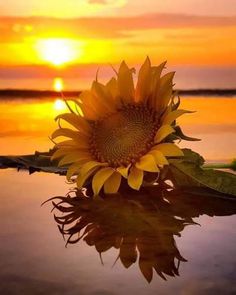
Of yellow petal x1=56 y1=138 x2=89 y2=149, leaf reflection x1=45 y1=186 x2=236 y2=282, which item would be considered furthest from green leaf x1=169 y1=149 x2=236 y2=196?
yellow petal x1=56 y1=138 x2=89 y2=149

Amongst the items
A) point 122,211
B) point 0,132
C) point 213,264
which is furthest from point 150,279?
point 0,132

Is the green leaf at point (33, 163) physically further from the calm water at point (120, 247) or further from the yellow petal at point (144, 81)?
the yellow petal at point (144, 81)

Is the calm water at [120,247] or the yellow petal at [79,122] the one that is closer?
the calm water at [120,247]

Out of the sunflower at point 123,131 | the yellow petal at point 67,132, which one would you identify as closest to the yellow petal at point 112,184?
the sunflower at point 123,131

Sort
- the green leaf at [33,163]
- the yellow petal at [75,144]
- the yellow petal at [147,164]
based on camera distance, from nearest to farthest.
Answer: the yellow petal at [147,164] → the yellow petal at [75,144] → the green leaf at [33,163]

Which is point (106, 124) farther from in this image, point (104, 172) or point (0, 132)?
point (0, 132)

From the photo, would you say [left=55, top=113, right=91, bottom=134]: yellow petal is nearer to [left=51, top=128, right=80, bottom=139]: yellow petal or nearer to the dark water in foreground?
[left=51, top=128, right=80, bottom=139]: yellow petal

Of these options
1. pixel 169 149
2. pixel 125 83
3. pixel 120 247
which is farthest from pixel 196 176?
Answer: pixel 120 247
